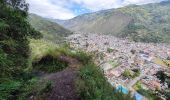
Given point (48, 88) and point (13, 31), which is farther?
point (13, 31)

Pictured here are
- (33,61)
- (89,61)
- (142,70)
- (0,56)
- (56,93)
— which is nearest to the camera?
(0,56)

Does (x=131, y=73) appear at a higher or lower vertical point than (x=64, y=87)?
lower

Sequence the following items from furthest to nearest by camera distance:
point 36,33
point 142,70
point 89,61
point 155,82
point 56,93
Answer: point 142,70, point 155,82, point 36,33, point 89,61, point 56,93

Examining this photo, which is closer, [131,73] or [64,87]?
[64,87]

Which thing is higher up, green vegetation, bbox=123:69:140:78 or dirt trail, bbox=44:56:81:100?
dirt trail, bbox=44:56:81:100

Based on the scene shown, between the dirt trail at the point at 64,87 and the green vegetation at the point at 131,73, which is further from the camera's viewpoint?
the green vegetation at the point at 131,73

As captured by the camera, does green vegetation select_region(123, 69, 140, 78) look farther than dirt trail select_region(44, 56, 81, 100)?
Yes

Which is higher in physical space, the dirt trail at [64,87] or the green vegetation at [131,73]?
the dirt trail at [64,87]

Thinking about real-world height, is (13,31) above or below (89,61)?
above

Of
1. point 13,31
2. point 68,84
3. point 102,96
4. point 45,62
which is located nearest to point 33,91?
point 68,84

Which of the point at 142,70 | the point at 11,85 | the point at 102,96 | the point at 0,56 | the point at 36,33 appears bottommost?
the point at 142,70

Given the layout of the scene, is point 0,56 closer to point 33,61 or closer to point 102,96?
point 102,96
